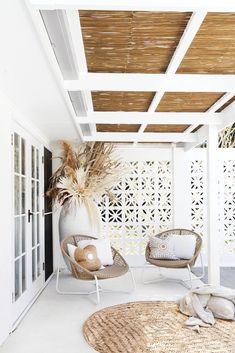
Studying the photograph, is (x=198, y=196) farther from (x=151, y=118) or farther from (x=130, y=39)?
(x=130, y=39)

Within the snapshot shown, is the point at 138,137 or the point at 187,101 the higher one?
the point at 187,101

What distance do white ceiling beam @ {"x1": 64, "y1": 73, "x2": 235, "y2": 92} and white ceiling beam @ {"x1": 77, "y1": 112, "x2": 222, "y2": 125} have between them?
4.95 feet

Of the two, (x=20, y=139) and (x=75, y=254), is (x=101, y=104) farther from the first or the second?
(x=75, y=254)

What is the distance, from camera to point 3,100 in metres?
3.70

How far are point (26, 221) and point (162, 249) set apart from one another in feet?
7.50

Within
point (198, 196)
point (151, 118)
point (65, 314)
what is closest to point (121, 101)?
point (151, 118)

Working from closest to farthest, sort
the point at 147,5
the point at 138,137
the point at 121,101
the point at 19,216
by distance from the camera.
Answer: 1. the point at 147,5
2. the point at 19,216
3. the point at 121,101
4. the point at 138,137

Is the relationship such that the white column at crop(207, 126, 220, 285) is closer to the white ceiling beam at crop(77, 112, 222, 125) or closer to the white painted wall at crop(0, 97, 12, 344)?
the white ceiling beam at crop(77, 112, 222, 125)

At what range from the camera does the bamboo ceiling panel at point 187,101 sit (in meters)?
4.40

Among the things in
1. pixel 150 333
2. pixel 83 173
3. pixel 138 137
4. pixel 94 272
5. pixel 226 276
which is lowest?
pixel 226 276

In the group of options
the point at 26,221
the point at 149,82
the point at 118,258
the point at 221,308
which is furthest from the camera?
the point at 118,258

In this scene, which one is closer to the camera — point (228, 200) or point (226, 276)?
point (226, 276)

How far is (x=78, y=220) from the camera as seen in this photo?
662cm

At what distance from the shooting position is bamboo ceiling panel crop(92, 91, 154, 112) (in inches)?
174
